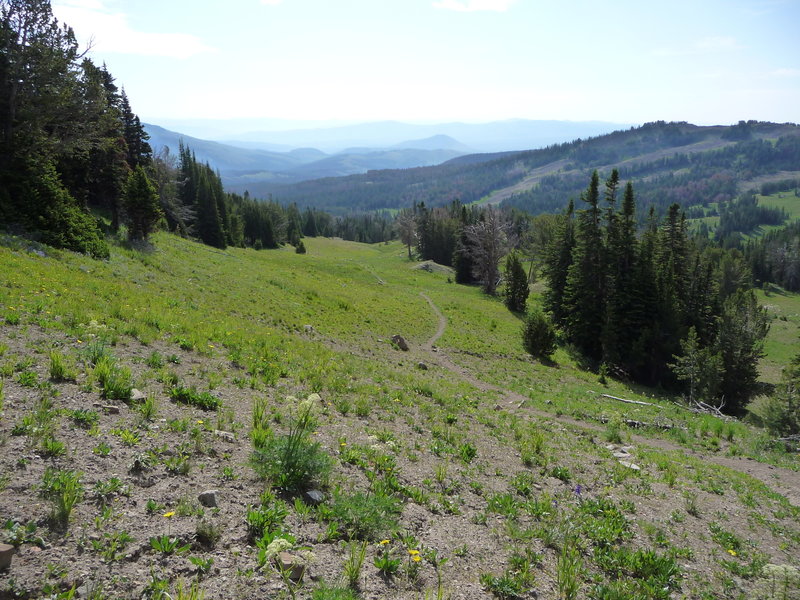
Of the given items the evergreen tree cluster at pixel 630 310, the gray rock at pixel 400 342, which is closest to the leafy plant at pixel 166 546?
the gray rock at pixel 400 342

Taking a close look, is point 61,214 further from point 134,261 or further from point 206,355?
point 206,355

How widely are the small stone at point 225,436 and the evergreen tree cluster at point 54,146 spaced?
71.6ft

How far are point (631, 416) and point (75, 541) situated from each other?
23.3 meters

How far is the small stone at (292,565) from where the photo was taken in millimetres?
5562

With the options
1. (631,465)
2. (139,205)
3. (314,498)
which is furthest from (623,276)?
(139,205)

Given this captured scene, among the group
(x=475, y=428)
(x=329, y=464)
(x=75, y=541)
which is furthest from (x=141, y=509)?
(x=475, y=428)

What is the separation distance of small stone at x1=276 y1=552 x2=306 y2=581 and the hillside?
149 millimetres

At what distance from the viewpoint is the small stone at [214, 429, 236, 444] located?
8.78m

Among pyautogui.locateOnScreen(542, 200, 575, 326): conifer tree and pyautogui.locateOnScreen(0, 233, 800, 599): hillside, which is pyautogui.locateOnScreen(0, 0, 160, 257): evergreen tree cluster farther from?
pyautogui.locateOnScreen(542, 200, 575, 326): conifer tree

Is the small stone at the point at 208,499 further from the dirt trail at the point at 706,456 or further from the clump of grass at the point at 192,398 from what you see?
the dirt trail at the point at 706,456

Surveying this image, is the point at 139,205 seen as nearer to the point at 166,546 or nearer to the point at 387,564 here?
the point at 166,546

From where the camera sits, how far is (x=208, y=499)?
6602 millimetres

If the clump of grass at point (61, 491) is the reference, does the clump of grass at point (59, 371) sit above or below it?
above

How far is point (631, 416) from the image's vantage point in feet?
71.8
